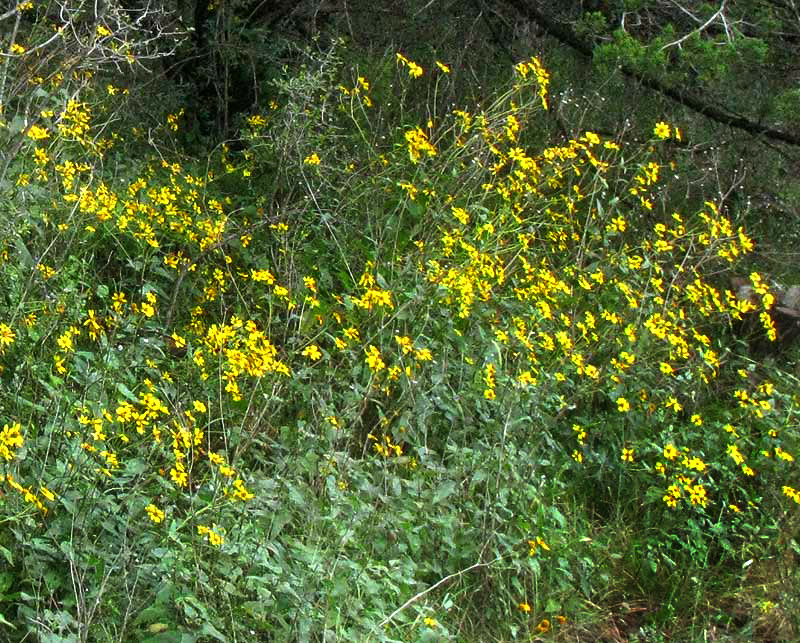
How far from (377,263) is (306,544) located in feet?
4.96

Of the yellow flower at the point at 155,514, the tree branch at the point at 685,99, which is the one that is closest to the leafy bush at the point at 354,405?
the yellow flower at the point at 155,514

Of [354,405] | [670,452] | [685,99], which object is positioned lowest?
[670,452]

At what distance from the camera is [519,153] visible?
187 inches

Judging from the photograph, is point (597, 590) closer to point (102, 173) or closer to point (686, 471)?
point (686, 471)

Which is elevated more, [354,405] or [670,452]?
[354,405]

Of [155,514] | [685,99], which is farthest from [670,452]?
[685,99]

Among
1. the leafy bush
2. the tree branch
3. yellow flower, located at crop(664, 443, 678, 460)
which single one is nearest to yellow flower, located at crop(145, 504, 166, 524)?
the leafy bush

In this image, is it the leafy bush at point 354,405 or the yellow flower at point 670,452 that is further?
the yellow flower at point 670,452

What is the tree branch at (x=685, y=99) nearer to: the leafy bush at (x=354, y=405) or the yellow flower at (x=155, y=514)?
the leafy bush at (x=354, y=405)

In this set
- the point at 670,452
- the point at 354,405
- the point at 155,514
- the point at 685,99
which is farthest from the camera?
the point at 685,99

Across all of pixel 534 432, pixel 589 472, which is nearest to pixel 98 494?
pixel 534 432

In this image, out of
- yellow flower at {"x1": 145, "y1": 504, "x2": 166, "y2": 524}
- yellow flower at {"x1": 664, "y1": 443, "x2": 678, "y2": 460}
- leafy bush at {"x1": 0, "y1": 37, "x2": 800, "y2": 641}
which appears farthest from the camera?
yellow flower at {"x1": 664, "y1": 443, "x2": 678, "y2": 460}

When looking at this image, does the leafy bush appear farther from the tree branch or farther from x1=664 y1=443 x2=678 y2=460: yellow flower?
the tree branch

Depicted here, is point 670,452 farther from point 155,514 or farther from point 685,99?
point 685,99
